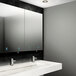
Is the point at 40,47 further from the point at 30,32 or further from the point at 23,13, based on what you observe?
the point at 23,13

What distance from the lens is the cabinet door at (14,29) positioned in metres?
2.66

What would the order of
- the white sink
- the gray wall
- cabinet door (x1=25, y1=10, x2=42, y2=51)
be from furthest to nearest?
cabinet door (x1=25, y1=10, x2=42, y2=51) < the gray wall < the white sink

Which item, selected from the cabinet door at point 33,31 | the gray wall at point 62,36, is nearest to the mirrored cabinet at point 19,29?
the cabinet door at point 33,31

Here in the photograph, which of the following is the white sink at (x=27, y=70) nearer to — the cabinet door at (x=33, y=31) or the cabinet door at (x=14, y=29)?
the cabinet door at (x=14, y=29)

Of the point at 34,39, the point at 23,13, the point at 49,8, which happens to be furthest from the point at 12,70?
the point at 49,8

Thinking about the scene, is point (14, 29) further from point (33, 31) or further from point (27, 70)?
point (27, 70)

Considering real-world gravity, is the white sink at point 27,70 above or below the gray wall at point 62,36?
below

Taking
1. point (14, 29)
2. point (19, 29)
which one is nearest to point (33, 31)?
point (19, 29)

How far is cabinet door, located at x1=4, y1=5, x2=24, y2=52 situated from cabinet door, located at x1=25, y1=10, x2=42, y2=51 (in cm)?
16

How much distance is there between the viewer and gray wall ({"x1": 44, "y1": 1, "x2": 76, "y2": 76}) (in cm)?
300

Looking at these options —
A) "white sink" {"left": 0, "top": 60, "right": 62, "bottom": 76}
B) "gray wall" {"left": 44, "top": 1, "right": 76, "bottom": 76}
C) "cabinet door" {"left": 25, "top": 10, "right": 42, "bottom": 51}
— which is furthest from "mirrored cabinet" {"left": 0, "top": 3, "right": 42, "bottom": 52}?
"white sink" {"left": 0, "top": 60, "right": 62, "bottom": 76}

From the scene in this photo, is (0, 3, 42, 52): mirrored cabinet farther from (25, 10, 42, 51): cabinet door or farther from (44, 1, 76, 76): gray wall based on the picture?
(44, 1, 76, 76): gray wall

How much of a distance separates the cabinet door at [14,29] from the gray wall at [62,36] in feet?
2.62

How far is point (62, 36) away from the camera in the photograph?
3184 mm
